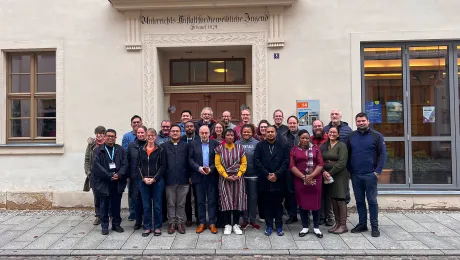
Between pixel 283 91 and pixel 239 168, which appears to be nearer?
pixel 239 168

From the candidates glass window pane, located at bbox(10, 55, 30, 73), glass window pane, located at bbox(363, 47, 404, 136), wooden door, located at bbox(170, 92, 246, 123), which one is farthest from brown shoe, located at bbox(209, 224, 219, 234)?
glass window pane, located at bbox(10, 55, 30, 73)

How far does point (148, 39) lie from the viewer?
26.0ft

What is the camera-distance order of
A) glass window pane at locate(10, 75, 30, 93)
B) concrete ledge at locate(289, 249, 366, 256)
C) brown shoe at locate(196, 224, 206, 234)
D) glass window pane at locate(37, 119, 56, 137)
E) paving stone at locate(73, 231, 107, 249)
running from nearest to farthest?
concrete ledge at locate(289, 249, 366, 256)
paving stone at locate(73, 231, 107, 249)
brown shoe at locate(196, 224, 206, 234)
glass window pane at locate(37, 119, 56, 137)
glass window pane at locate(10, 75, 30, 93)

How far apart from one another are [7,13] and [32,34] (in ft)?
2.32

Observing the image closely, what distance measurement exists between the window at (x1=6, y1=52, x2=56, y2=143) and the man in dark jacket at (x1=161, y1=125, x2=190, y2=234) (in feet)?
11.5

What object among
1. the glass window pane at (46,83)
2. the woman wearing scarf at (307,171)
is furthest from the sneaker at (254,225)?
the glass window pane at (46,83)

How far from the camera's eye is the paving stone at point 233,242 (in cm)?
555

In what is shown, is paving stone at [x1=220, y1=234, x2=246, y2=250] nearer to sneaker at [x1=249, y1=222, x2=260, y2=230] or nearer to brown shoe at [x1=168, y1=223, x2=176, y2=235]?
sneaker at [x1=249, y1=222, x2=260, y2=230]

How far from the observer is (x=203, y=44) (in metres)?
7.85

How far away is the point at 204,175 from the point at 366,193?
8.62 ft

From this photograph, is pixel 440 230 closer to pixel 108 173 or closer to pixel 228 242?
pixel 228 242

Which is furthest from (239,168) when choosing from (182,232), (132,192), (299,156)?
(132,192)

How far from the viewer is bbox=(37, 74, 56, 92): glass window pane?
8242 mm

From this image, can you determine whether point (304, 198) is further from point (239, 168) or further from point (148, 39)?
point (148, 39)
